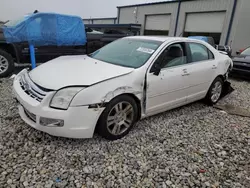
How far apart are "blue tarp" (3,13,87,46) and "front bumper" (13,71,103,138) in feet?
11.7

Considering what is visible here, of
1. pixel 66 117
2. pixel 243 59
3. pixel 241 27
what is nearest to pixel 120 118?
pixel 66 117

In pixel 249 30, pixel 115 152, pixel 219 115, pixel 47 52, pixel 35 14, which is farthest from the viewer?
pixel 249 30

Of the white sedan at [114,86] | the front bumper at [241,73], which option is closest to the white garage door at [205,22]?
the front bumper at [241,73]

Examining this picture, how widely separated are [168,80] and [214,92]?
1.81 meters

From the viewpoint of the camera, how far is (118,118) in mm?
2811

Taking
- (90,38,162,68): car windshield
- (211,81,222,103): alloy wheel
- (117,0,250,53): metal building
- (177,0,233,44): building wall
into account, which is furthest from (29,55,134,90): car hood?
(177,0,233,44): building wall

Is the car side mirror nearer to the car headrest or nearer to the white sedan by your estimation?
the white sedan

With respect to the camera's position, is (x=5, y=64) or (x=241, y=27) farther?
(x=241, y=27)

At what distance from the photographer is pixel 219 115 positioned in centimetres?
406

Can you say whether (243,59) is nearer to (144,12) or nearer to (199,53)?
(199,53)

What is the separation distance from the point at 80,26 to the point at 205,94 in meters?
4.47

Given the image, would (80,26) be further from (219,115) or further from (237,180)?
(237,180)

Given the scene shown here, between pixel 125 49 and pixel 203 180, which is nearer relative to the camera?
pixel 203 180

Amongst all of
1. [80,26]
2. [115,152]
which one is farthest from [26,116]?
[80,26]
